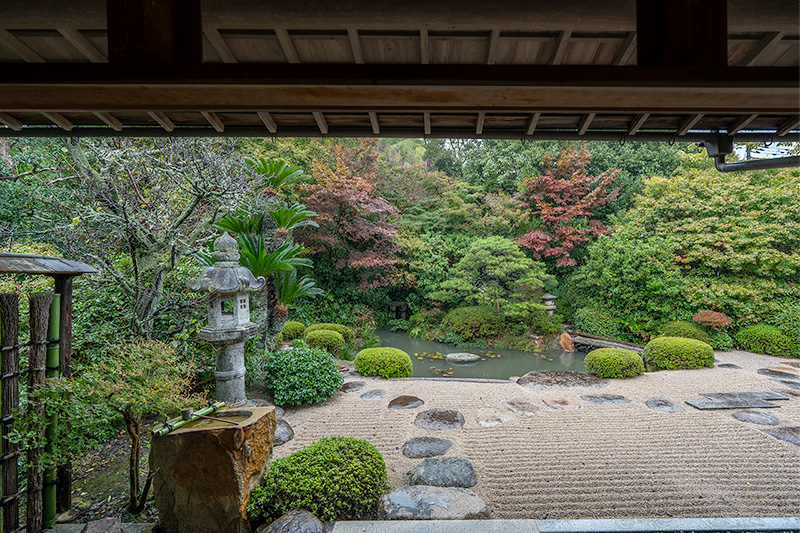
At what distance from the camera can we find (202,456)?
2.24 m

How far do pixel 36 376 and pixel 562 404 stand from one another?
513 centimetres

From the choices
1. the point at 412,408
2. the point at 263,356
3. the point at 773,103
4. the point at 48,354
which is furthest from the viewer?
the point at 263,356

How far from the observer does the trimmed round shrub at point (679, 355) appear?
6.07 metres

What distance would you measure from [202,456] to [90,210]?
9.42 feet

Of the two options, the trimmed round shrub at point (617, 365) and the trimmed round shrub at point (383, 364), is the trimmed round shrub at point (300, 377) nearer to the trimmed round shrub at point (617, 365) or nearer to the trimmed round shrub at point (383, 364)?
the trimmed round shrub at point (383, 364)

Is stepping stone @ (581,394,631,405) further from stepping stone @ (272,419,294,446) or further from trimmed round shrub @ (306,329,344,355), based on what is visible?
trimmed round shrub @ (306,329,344,355)

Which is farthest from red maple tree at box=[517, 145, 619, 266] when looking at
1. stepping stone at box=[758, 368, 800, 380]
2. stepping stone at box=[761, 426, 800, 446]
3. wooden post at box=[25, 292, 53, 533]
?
wooden post at box=[25, 292, 53, 533]

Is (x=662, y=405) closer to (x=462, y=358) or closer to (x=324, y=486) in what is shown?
(x=462, y=358)

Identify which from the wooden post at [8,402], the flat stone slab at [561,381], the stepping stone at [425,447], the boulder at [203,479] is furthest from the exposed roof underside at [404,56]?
the flat stone slab at [561,381]

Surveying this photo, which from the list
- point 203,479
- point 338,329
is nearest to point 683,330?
point 338,329

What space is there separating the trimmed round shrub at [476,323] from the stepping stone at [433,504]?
21.3ft

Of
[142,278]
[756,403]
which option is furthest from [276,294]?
[756,403]

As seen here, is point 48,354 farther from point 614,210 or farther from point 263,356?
point 614,210

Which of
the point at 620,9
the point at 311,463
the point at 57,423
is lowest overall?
the point at 311,463
